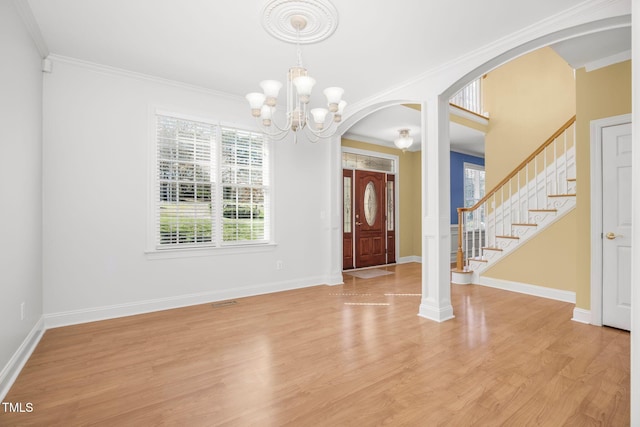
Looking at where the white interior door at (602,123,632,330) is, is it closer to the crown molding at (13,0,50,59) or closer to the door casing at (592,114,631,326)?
the door casing at (592,114,631,326)

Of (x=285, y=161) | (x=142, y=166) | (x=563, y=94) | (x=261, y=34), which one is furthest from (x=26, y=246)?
(x=563, y=94)

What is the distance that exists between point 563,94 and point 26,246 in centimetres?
749

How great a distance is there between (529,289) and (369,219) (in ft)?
11.0

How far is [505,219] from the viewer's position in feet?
18.9

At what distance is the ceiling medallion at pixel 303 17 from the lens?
2502mm

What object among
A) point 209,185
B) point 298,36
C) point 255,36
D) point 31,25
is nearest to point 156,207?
point 209,185

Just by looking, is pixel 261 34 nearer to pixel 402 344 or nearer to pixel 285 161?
pixel 285 161

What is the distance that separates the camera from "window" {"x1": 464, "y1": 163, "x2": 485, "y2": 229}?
825 centimetres

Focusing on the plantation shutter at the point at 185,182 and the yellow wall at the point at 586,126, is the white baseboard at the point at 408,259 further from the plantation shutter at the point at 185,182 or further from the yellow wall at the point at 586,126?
the plantation shutter at the point at 185,182

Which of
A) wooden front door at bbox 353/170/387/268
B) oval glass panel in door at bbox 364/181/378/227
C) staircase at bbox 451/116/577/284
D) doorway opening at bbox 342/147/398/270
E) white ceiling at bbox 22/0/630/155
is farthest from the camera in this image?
oval glass panel in door at bbox 364/181/378/227

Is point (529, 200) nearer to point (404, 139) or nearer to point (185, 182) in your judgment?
point (404, 139)

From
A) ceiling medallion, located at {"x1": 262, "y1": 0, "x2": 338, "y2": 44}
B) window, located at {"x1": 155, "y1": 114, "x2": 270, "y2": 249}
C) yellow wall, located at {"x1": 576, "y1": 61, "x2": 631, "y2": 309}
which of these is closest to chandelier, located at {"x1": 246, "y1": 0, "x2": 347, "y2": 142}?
ceiling medallion, located at {"x1": 262, "y1": 0, "x2": 338, "y2": 44}

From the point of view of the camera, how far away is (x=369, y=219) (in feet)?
23.7

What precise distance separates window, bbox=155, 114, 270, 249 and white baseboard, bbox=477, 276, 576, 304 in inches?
144
